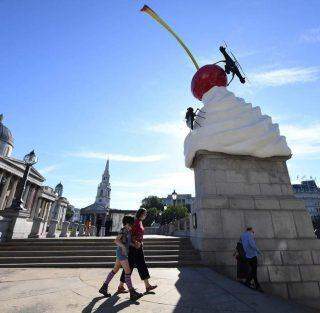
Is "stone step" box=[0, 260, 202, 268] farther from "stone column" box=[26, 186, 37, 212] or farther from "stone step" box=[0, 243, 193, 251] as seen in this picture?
"stone column" box=[26, 186, 37, 212]

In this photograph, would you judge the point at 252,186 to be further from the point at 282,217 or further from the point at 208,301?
the point at 208,301

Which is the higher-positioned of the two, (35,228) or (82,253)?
(35,228)

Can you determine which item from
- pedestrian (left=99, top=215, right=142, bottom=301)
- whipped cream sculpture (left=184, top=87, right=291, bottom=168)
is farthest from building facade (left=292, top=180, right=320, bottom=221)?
pedestrian (left=99, top=215, right=142, bottom=301)

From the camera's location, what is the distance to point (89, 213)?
98250 mm

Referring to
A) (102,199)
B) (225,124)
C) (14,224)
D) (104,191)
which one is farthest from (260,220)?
(104,191)

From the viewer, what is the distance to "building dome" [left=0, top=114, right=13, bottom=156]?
206 ft

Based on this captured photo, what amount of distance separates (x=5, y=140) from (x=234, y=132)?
71135 mm

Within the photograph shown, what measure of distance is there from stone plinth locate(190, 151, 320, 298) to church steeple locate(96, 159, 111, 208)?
10275 centimetres

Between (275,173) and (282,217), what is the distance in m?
1.86

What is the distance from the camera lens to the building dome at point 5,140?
62844mm

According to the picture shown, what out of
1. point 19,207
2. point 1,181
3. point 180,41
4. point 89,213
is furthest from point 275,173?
point 89,213

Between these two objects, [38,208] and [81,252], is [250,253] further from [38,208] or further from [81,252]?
[38,208]

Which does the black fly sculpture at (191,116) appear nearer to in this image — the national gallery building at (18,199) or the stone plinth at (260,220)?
the stone plinth at (260,220)

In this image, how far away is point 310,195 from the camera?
7894 centimetres
